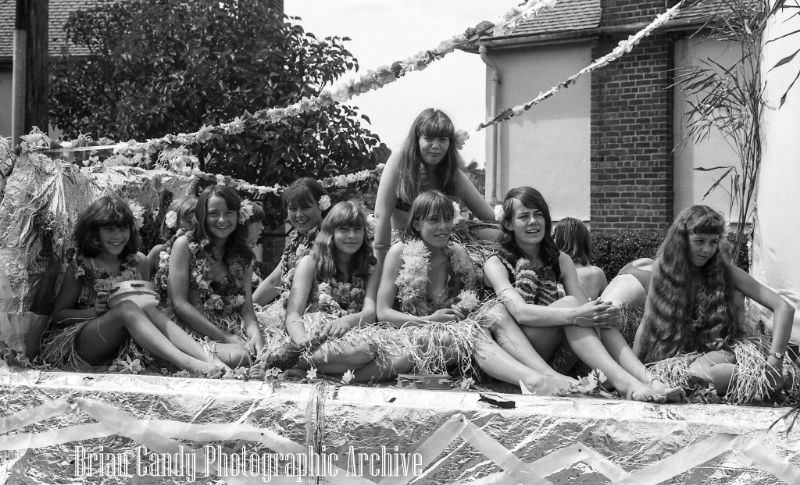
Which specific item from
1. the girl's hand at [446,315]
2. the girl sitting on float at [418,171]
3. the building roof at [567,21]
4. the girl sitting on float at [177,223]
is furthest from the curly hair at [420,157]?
the building roof at [567,21]

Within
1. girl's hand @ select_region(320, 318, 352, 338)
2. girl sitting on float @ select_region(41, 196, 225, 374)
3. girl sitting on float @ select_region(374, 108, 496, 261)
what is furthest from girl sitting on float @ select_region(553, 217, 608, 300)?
girl sitting on float @ select_region(41, 196, 225, 374)

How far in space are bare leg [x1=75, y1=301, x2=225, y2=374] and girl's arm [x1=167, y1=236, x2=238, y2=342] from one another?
0.73 ft

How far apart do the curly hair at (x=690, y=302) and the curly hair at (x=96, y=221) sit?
92.8 inches

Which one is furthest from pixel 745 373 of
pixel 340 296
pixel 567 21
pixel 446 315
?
pixel 567 21

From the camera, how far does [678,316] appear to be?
3.54m

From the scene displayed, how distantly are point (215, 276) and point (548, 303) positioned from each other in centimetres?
156

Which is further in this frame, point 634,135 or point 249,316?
point 634,135

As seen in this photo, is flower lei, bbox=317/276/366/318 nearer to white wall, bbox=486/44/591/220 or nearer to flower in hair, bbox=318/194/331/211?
flower in hair, bbox=318/194/331/211

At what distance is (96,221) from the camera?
13.6ft

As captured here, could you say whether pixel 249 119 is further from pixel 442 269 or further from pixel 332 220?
pixel 442 269

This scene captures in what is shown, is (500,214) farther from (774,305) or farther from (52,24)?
(52,24)

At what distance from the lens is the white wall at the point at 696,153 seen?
10008 millimetres

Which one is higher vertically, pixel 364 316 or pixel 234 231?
pixel 234 231

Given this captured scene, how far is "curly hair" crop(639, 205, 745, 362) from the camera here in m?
3.53
